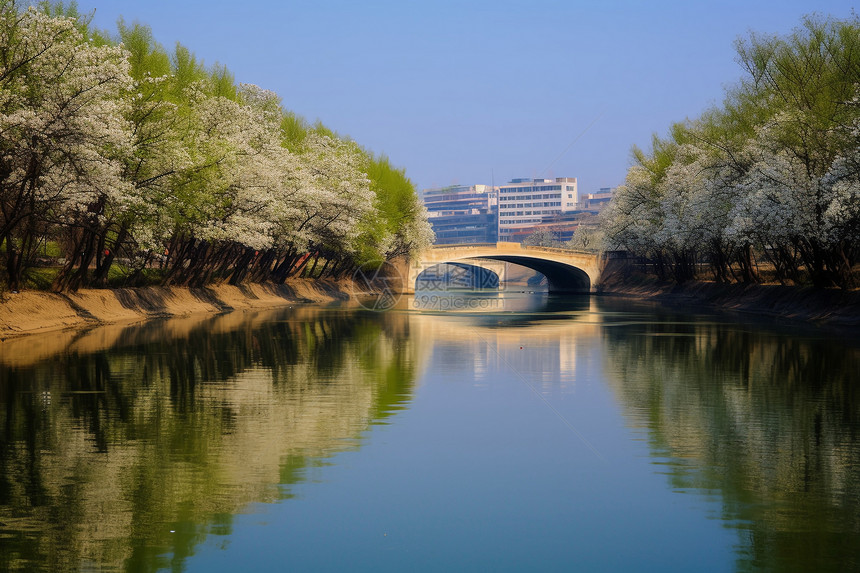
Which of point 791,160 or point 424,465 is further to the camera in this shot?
point 791,160

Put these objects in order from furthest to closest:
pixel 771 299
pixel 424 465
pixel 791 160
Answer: pixel 771 299 < pixel 791 160 < pixel 424 465

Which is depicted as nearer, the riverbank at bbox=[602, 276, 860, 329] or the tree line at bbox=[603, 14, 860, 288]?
the tree line at bbox=[603, 14, 860, 288]

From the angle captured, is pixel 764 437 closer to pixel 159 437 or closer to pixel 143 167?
pixel 159 437

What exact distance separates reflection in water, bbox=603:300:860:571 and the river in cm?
7

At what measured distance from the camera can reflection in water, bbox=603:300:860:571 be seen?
11.2m

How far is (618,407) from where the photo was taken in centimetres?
2156

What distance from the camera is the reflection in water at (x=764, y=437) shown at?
36.7 ft

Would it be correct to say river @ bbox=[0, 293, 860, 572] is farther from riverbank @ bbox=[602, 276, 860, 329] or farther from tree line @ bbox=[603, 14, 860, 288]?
riverbank @ bbox=[602, 276, 860, 329]

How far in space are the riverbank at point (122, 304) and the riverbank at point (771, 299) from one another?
3733 centimetres

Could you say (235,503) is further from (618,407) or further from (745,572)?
(618,407)

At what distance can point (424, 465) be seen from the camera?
15234mm

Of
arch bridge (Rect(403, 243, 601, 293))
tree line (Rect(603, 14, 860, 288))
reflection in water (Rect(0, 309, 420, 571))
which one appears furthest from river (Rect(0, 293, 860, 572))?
arch bridge (Rect(403, 243, 601, 293))

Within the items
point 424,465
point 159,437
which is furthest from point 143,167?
point 424,465

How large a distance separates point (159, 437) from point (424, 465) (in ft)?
16.2
